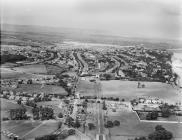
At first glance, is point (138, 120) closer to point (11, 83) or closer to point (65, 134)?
point (65, 134)

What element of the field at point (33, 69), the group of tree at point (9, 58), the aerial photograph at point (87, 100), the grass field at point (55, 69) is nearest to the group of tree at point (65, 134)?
the aerial photograph at point (87, 100)

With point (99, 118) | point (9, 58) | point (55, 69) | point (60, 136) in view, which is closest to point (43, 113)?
point (60, 136)

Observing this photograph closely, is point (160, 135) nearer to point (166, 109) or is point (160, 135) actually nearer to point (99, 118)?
point (99, 118)

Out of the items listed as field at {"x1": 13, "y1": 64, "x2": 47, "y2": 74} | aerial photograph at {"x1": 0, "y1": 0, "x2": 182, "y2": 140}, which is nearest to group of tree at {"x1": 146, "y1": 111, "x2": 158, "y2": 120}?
aerial photograph at {"x1": 0, "y1": 0, "x2": 182, "y2": 140}

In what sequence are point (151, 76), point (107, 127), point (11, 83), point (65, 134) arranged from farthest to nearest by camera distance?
point (151, 76)
point (11, 83)
point (107, 127)
point (65, 134)

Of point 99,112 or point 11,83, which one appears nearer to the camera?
point 99,112

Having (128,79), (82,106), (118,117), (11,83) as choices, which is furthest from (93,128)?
(128,79)

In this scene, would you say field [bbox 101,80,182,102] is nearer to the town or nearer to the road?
the town
